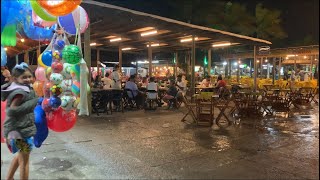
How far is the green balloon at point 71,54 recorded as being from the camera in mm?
5043

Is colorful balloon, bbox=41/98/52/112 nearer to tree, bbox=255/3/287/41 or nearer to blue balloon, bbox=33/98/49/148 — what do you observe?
blue balloon, bbox=33/98/49/148

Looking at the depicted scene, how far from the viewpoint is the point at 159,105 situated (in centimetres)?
1293

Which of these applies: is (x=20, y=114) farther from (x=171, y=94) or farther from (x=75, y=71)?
(x=171, y=94)

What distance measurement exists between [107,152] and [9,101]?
2627 millimetres

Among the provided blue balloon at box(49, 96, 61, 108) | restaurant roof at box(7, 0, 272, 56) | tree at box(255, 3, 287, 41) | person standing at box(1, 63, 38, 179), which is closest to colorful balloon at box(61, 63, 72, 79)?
blue balloon at box(49, 96, 61, 108)

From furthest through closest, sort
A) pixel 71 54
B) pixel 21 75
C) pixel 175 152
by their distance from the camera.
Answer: pixel 175 152, pixel 71 54, pixel 21 75

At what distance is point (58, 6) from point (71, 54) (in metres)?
0.99

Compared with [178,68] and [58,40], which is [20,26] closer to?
[58,40]

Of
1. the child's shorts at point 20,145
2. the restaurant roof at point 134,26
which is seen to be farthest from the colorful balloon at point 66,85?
the restaurant roof at point 134,26

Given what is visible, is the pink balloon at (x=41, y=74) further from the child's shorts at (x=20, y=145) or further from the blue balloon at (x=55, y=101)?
the child's shorts at (x=20, y=145)

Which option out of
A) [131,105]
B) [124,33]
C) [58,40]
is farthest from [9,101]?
[124,33]

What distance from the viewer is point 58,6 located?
421 cm

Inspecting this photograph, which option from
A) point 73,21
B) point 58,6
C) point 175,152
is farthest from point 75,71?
point 175,152

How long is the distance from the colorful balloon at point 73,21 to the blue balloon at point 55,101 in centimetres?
129
